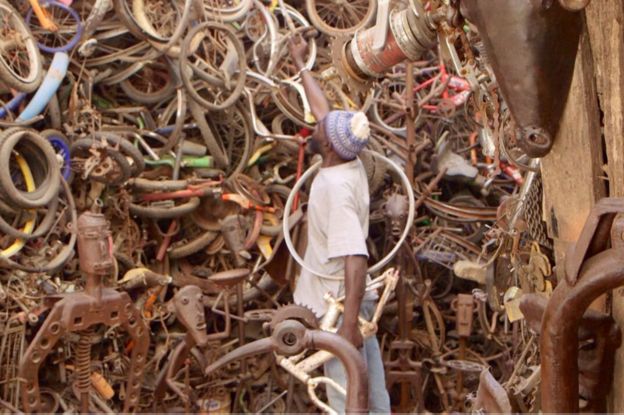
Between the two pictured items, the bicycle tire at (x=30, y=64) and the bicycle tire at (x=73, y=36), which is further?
the bicycle tire at (x=73, y=36)

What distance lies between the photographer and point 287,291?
20.3 feet

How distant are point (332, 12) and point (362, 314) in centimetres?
330

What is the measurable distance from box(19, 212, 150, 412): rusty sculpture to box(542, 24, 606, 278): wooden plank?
3.00 metres

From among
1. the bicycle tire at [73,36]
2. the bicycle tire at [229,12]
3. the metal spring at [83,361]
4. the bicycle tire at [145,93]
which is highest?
the bicycle tire at [229,12]

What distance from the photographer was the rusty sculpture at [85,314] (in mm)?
3957

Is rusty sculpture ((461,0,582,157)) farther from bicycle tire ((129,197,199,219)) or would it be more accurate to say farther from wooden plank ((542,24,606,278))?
bicycle tire ((129,197,199,219))

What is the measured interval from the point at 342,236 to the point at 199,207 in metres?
2.17

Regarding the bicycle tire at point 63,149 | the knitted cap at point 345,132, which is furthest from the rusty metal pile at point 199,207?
the knitted cap at point 345,132

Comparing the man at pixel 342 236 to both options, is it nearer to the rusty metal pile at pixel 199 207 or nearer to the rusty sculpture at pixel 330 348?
the rusty metal pile at pixel 199 207

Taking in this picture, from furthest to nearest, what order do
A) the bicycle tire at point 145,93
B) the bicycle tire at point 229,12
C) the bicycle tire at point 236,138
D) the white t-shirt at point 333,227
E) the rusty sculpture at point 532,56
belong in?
the bicycle tire at point 236,138 < the bicycle tire at point 229,12 < the bicycle tire at point 145,93 < the white t-shirt at point 333,227 < the rusty sculpture at point 532,56

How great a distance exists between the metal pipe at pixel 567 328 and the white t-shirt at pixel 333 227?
9.56 feet

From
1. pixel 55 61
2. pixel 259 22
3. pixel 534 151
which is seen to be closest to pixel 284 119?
pixel 259 22

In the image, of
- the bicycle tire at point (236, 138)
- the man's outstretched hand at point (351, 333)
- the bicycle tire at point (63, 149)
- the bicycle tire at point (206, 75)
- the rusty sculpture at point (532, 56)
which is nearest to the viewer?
the rusty sculpture at point (532, 56)

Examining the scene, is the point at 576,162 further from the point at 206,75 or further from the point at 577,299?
the point at 206,75
